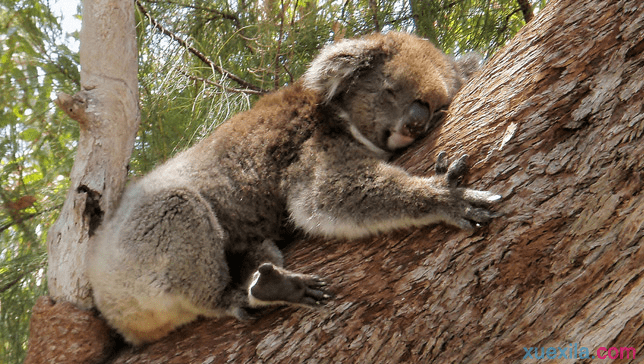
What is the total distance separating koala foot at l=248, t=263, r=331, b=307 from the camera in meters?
2.13

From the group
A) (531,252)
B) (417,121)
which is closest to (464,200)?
(531,252)

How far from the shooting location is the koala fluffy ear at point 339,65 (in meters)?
2.90

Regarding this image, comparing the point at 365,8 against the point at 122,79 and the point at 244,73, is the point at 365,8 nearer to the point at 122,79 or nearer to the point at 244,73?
the point at 244,73

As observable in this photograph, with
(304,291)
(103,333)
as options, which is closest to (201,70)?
(103,333)

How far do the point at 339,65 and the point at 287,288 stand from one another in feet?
4.02

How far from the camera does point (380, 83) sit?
9.53 ft

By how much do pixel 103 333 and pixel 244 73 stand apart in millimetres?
2436

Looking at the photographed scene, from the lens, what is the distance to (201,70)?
13.2ft

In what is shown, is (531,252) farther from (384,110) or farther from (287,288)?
(384,110)

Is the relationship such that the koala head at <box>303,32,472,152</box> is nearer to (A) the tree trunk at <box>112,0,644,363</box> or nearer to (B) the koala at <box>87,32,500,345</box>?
(B) the koala at <box>87,32,500,345</box>

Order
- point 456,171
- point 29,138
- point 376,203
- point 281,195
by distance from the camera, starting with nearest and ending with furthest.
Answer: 1. point 456,171
2. point 376,203
3. point 281,195
4. point 29,138

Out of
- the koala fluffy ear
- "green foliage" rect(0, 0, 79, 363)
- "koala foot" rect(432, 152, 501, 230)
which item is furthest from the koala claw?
"green foliage" rect(0, 0, 79, 363)

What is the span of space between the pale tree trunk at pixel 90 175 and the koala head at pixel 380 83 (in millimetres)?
886

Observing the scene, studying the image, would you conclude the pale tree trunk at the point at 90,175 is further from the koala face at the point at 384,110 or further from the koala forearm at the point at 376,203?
the koala face at the point at 384,110
